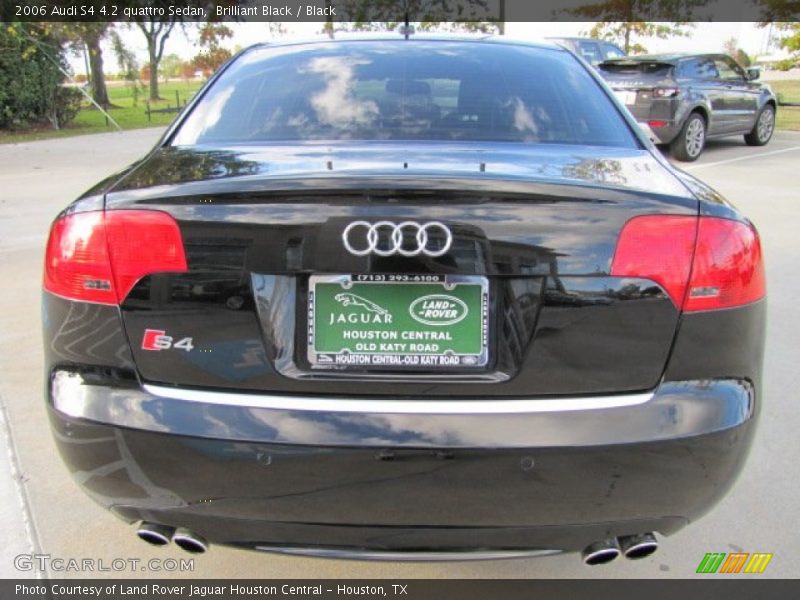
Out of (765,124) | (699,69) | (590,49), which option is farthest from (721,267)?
(590,49)

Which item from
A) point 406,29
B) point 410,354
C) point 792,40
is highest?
point 792,40

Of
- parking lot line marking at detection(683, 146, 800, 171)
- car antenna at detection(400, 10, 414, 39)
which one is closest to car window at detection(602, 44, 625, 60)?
parking lot line marking at detection(683, 146, 800, 171)

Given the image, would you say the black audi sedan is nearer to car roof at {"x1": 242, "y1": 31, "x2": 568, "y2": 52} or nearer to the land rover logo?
the land rover logo

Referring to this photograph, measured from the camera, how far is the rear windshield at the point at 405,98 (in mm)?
2332

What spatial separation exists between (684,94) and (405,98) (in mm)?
9696

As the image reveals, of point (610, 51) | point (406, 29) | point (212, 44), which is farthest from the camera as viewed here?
point (212, 44)

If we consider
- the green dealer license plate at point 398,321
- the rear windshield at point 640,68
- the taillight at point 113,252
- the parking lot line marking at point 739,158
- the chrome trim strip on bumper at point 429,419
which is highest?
the rear windshield at point 640,68

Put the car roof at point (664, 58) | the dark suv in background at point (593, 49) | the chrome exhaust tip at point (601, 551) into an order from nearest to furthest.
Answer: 1. the chrome exhaust tip at point (601, 551)
2. the car roof at point (664, 58)
3. the dark suv in background at point (593, 49)

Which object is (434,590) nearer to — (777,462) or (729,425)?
(729,425)

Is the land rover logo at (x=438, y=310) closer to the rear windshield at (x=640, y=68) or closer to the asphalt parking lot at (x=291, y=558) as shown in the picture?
the asphalt parking lot at (x=291, y=558)

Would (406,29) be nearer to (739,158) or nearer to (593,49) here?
(739,158)

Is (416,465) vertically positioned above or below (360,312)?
below

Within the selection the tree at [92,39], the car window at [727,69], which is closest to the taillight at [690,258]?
the car window at [727,69]

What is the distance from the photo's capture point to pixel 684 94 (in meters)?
10.8
